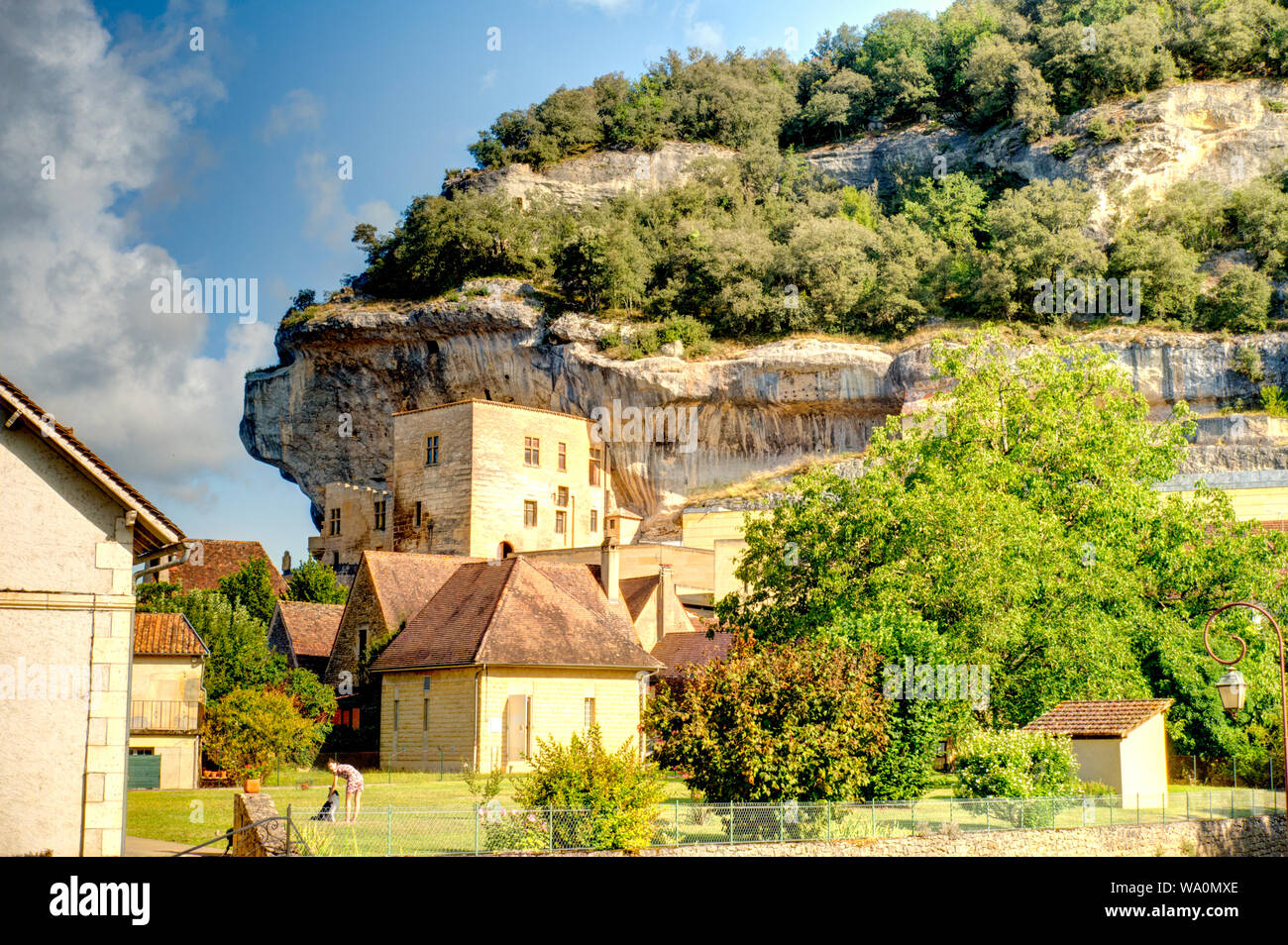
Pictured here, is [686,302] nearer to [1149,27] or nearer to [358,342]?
[358,342]

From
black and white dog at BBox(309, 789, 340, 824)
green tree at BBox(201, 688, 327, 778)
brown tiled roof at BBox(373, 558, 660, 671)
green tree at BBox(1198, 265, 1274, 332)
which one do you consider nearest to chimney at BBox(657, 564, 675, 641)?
brown tiled roof at BBox(373, 558, 660, 671)

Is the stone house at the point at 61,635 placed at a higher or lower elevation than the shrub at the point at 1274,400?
lower

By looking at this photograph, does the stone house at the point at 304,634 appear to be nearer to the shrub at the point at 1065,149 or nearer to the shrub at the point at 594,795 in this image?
the shrub at the point at 594,795

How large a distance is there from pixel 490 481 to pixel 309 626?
19668 millimetres

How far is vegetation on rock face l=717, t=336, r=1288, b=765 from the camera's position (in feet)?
112

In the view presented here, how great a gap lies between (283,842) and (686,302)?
67142 millimetres

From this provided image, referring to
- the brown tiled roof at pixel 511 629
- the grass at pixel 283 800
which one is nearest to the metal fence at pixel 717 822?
the grass at pixel 283 800

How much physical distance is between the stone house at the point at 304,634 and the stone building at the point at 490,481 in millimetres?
16329

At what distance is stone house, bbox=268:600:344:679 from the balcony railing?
9398 millimetres

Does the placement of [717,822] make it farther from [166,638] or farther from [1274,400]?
[1274,400]

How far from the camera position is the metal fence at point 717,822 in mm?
20266

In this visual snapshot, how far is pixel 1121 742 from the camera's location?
30391mm

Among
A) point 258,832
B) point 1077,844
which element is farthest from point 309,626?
point 1077,844
